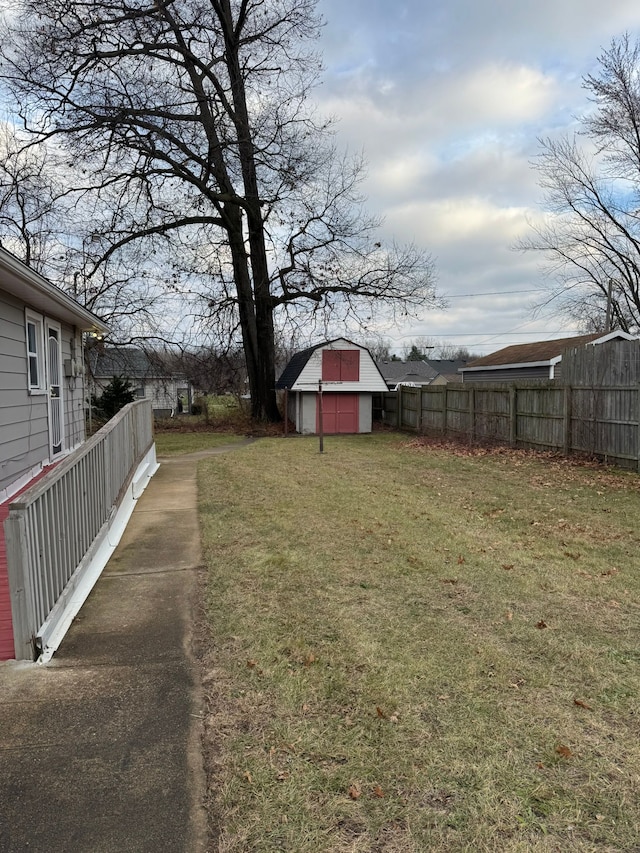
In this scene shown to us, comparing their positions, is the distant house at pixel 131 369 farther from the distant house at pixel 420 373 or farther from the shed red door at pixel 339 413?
the distant house at pixel 420 373

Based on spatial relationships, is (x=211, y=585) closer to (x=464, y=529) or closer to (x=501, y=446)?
(x=464, y=529)

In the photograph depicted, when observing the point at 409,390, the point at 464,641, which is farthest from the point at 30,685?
the point at 409,390

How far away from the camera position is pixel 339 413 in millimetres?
22391

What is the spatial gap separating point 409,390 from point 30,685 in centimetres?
1951

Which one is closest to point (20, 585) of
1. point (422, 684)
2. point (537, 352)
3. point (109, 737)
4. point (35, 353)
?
point (109, 737)

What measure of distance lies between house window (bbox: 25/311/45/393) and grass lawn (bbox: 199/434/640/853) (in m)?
3.21

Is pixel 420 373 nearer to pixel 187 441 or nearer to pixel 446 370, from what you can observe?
pixel 446 370

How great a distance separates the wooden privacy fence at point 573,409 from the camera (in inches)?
423

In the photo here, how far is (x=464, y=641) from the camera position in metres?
3.55

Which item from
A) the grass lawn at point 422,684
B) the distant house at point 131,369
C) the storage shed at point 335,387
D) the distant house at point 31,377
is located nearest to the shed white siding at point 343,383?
the storage shed at point 335,387

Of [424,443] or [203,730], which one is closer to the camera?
[203,730]

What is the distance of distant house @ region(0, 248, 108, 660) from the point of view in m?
6.13

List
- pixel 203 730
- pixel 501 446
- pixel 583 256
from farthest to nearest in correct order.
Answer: pixel 583 256 < pixel 501 446 < pixel 203 730

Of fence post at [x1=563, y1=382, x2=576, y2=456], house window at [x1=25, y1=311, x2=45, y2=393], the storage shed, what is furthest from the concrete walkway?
the storage shed
